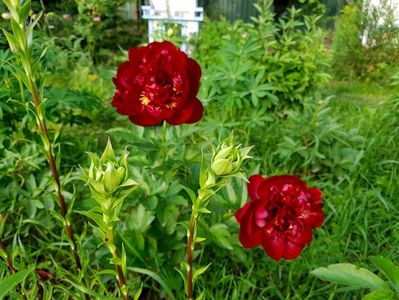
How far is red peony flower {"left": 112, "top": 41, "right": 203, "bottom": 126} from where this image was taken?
90cm

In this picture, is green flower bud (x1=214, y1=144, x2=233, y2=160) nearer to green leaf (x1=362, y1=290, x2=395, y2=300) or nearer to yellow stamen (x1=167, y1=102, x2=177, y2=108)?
green leaf (x1=362, y1=290, x2=395, y2=300)

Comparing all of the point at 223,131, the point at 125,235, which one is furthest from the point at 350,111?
the point at 125,235

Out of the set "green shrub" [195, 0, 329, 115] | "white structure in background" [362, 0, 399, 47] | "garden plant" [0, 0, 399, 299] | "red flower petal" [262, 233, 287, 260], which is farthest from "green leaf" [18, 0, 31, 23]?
"white structure in background" [362, 0, 399, 47]

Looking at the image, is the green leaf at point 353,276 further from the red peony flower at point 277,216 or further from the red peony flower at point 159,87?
the red peony flower at point 159,87

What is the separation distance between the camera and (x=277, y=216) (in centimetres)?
95

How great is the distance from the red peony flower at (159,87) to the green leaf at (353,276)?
0.42 meters

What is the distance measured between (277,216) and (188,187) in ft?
0.91

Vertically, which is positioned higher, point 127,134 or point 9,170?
point 127,134

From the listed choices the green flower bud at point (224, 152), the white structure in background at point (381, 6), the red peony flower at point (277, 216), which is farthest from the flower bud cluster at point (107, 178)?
the white structure in background at point (381, 6)

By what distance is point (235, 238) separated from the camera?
4.05 ft

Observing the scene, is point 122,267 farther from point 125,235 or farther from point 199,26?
point 199,26

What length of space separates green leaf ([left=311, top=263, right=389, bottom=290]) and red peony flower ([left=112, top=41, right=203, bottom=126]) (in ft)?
1.38

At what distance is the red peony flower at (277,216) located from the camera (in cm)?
95

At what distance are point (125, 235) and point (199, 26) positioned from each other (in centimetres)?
289
